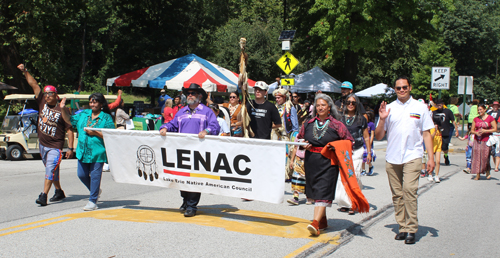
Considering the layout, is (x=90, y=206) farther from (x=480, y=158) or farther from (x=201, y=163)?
(x=480, y=158)

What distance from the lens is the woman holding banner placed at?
6.81 metres

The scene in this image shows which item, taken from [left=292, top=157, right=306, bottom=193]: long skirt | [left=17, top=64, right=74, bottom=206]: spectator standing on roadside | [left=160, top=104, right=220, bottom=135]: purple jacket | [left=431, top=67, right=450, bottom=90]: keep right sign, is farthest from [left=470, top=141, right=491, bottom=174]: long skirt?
[left=17, top=64, right=74, bottom=206]: spectator standing on roadside

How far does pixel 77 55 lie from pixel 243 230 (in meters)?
42.3

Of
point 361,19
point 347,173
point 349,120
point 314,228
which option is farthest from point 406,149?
point 361,19

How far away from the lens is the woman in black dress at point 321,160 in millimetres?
5539

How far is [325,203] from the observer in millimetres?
5547

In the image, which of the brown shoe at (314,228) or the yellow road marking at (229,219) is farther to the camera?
the yellow road marking at (229,219)

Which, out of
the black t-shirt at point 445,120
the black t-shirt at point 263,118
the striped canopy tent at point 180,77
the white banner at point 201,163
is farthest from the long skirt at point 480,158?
the striped canopy tent at point 180,77

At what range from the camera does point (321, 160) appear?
5.55m

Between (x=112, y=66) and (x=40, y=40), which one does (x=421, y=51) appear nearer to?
(x=112, y=66)

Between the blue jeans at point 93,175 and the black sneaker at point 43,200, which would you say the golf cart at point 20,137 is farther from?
the blue jeans at point 93,175

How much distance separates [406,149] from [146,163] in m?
3.59

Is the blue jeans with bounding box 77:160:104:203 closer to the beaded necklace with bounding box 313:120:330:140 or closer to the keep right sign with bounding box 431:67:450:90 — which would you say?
the beaded necklace with bounding box 313:120:330:140

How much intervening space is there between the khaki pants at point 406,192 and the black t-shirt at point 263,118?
2.37 m
